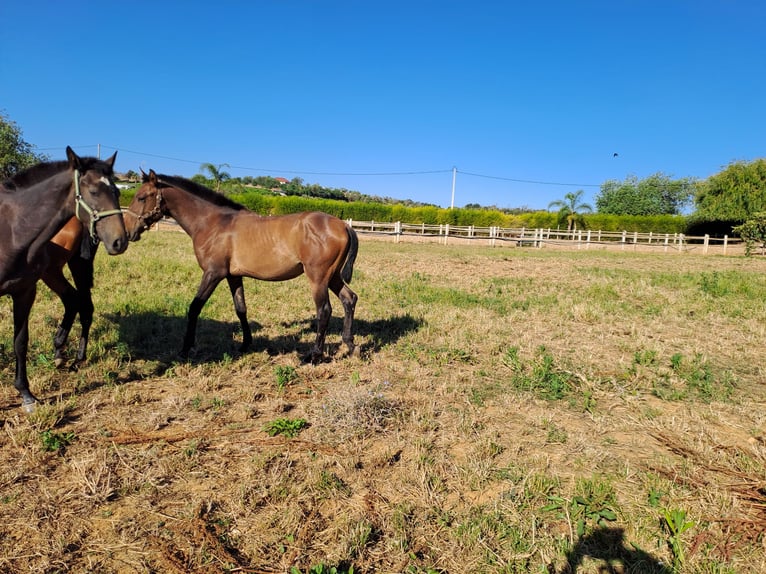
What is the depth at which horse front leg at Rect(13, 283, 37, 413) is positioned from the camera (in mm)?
3916

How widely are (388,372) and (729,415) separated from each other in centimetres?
359

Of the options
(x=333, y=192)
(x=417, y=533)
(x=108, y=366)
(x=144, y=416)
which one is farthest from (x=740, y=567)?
(x=333, y=192)

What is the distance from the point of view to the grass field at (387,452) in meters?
2.42

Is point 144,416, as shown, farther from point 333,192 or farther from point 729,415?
point 333,192

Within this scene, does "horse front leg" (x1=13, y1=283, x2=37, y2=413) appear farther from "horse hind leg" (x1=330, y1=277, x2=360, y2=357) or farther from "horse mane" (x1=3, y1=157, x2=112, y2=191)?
"horse hind leg" (x1=330, y1=277, x2=360, y2=357)

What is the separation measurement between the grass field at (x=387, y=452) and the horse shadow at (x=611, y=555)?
11 mm

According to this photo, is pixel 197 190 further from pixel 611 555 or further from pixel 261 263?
pixel 611 555

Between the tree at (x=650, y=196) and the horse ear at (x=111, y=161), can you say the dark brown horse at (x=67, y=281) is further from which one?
the tree at (x=650, y=196)

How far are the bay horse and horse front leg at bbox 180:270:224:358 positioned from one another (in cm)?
179

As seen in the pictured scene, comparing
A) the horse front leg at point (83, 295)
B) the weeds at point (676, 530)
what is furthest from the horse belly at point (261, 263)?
the weeds at point (676, 530)

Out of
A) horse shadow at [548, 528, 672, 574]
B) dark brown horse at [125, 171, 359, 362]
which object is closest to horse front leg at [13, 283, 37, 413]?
dark brown horse at [125, 171, 359, 362]

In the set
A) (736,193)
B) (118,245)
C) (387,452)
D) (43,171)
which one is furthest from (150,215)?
(736,193)

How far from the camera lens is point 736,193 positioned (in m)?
39.1

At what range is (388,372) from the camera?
5422 millimetres
